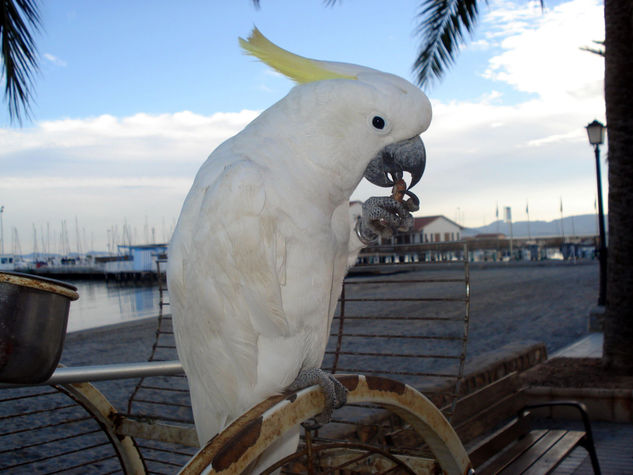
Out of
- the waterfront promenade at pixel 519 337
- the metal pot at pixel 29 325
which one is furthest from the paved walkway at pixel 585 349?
the metal pot at pixel 29 325

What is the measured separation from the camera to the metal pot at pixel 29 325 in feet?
3.22

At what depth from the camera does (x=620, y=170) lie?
407 centimetres

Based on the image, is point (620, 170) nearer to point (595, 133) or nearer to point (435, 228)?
point (595, 133)

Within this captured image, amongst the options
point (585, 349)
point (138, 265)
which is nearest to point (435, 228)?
point (138, 265)

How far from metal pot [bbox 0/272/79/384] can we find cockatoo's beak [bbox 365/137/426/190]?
923mm

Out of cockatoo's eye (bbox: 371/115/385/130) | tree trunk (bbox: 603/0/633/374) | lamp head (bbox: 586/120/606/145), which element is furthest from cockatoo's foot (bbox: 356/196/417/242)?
A: lamp head (bbox: 586/120/606/145)

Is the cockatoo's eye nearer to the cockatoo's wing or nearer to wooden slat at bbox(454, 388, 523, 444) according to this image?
the cockatoo's wing

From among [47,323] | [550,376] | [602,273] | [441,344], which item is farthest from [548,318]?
[47,323]

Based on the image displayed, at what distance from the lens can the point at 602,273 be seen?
7.24 metres

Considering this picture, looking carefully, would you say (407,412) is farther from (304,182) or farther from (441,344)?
(441,344)

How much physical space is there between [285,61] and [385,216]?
21.7 inches

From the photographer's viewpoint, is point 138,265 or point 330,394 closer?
point 330,394

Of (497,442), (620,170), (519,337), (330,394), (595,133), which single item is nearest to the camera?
(330,394)

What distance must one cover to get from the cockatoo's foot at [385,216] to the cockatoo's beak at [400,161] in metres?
0.08
